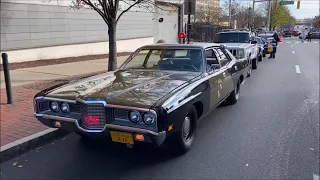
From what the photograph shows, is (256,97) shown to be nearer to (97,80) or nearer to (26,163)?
(97,80)

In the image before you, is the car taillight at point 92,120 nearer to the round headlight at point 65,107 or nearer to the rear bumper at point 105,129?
the rear bumper at point 105,129

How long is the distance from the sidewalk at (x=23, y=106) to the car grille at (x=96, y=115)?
4.67 feet

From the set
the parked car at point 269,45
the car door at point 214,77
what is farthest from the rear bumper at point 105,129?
the parked car at point 269,45

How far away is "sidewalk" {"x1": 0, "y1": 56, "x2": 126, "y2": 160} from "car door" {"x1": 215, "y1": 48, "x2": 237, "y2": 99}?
10.0 feet

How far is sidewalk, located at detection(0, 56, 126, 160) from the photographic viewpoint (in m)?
4.64

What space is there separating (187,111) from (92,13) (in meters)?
14.9

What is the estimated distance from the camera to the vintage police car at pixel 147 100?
339 cm

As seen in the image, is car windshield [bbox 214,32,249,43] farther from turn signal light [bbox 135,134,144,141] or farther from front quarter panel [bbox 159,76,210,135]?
turn signal light [bbox 135,134,144,141]

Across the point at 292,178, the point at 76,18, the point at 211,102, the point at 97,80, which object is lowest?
the point at 292,178

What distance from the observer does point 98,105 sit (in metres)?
3.48

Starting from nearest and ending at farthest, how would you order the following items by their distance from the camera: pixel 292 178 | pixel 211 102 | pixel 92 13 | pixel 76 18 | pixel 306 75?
pixel 292 178 < pixel 211 102 < pixel 306 75 < pixel 76 18 < pixel 92 13

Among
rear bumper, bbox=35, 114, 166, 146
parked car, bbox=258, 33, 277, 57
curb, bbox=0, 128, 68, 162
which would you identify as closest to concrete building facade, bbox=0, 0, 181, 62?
parked car, bbox=258, 33, 277, 57

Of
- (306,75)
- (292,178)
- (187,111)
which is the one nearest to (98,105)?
(187,111)

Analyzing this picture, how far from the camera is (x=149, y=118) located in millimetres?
3338
